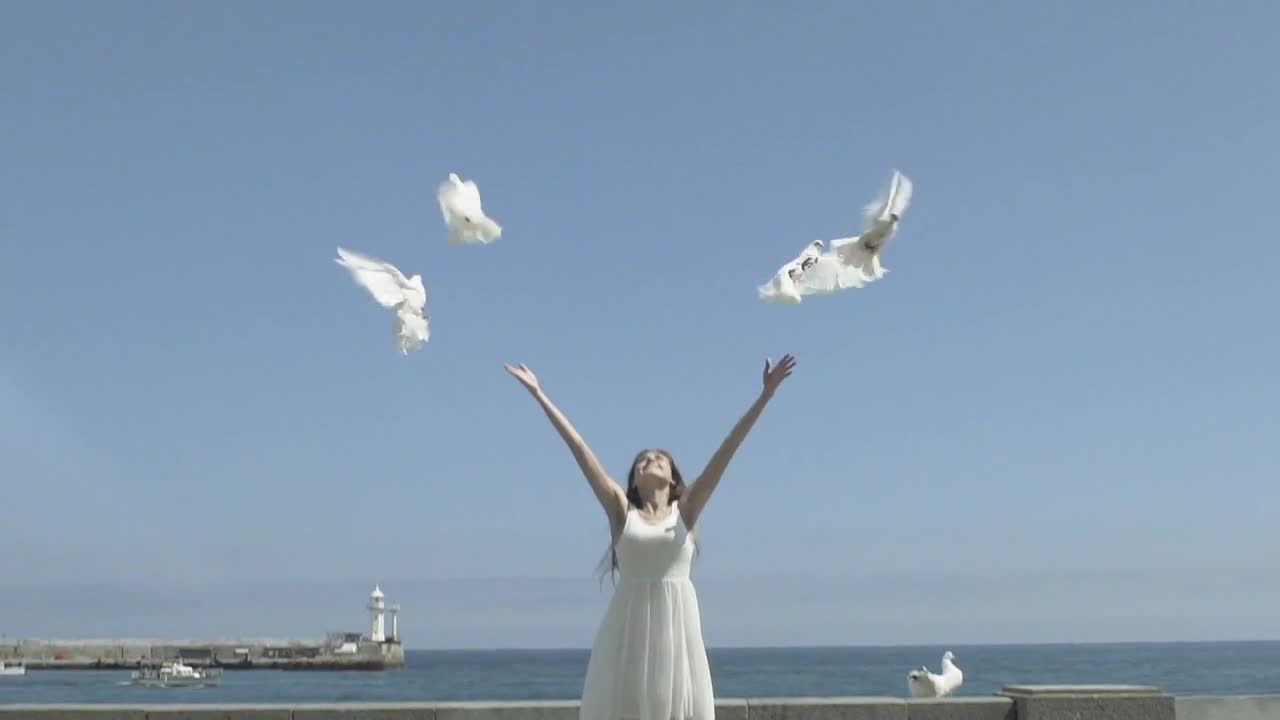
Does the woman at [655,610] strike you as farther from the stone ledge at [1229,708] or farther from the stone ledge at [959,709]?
the stone ledge at [1229,708]

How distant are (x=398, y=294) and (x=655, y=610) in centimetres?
208

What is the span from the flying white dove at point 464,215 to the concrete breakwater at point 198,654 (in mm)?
109242

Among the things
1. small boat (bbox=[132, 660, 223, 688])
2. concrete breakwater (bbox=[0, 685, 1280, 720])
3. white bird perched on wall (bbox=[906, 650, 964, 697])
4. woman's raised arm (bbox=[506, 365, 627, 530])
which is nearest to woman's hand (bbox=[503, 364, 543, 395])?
woman's raised arm (bbox=[506, 365, 627, 530])

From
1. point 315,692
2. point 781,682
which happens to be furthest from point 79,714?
point 781,682

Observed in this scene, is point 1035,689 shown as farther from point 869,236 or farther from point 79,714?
point 79,714

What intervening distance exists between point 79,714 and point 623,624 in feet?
17.3

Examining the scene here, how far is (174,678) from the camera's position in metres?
92.2

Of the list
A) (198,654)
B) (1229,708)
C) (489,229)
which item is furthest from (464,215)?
(198,654)

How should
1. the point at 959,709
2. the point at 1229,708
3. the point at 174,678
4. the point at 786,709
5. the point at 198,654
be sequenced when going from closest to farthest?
the point at 786,709 → the point at 959,709 → the point at 1229,708 → the point at 174,678 → the point at 198,654

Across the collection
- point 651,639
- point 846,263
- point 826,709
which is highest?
point 846,263

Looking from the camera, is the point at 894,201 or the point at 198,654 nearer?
the point at 894,201

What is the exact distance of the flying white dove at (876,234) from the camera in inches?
226

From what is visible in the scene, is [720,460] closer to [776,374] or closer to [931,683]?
[776,374]

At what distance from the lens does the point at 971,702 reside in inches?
357
